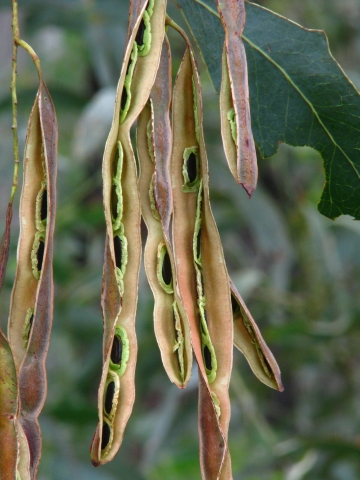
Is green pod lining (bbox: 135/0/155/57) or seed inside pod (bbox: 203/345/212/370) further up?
green pod lining (bbox: 135/0/155/57)

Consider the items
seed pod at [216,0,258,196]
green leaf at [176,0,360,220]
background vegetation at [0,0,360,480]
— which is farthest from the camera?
background vegetation at [0,0,360,480]

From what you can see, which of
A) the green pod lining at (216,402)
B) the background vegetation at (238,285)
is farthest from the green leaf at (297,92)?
the background vegetation at (238,285)

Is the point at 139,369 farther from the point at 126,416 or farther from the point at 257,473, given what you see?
the point at 126,416

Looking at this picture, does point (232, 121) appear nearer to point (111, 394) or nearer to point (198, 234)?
point (198, 234)

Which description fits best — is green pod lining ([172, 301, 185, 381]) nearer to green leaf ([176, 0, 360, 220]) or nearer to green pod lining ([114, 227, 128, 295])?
green pod lining ([114, 227, 128, 295])

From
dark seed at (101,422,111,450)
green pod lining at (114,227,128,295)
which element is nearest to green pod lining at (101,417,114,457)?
dark seed at (101,422,111,450)

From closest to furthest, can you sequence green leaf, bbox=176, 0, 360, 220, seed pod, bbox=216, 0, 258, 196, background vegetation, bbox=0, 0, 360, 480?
seed pod, bbox=216, 0, 258, 196 → green leaf, bbox=176, 0, 360, 220 → background vegetation, bbox=0, 0, 360, 480

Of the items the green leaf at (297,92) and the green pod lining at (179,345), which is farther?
the green leaf at (297,92)

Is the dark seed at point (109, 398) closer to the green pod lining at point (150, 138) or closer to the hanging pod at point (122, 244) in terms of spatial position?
the hanging pod at point (122, 244)

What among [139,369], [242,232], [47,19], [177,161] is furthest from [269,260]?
[177,161]
